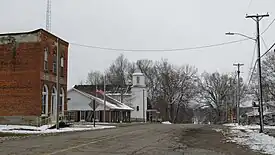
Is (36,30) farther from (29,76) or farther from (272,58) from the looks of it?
(272,58)

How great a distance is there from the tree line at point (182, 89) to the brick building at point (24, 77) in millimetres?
55419

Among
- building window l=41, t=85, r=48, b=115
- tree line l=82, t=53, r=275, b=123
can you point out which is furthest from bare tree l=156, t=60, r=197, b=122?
building window l=41, t=85, r=48, b=115

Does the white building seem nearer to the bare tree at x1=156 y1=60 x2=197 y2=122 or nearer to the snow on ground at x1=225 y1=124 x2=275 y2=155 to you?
the bare tree at x1=156 y1=60 x2=197 y2=122

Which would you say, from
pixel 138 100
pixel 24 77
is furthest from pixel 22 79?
pixel 138 100

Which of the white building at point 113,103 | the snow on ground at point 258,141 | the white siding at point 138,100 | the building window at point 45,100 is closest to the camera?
the snow on ground at point 258,141

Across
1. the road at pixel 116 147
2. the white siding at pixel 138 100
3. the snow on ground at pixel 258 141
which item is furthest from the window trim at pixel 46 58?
the white siding at pixel 138 100

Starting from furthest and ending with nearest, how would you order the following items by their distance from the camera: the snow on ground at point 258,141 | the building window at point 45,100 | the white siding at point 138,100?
the white siding at point 138,100
the building window at point 45,100
the snow on ground at point 258,141

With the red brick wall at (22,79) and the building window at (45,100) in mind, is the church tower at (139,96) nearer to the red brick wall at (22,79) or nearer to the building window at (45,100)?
the building window at (45,100)

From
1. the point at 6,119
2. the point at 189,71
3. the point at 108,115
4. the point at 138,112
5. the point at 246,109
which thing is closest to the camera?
the point at 6,119

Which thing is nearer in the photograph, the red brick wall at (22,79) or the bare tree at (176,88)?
the red brick wall at (22,79)

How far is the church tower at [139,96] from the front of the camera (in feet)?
276

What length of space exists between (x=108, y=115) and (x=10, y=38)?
31.1 meters

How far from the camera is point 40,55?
35.9m

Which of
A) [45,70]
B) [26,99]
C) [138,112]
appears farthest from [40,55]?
[138,112]
